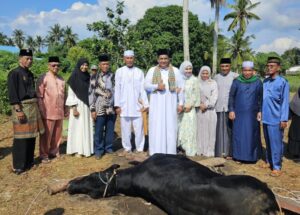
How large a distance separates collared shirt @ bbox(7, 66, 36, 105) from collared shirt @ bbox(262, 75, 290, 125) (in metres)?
4.03

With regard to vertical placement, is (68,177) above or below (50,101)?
below

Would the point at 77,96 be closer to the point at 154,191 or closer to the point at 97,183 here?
the point at 97,183

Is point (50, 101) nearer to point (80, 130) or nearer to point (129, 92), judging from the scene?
point (80, 130)

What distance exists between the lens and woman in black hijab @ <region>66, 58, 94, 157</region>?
6.84 metres

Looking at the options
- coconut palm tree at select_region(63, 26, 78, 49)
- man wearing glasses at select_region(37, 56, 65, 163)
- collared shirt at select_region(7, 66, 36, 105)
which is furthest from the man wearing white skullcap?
coconut palm tree at select_region(63, 26, 78, 49)

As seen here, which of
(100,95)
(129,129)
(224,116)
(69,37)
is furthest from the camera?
(69,37)

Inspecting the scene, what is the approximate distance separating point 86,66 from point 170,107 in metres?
1.78

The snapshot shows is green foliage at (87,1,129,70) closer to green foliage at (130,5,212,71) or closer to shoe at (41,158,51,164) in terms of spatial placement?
shoe at (41,158,51,164)

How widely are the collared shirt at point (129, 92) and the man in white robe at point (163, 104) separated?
0.34 meters

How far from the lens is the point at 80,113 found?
6980 millimetres

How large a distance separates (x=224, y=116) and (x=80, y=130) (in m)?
2.81

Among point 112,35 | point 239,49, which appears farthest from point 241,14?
point 112,35

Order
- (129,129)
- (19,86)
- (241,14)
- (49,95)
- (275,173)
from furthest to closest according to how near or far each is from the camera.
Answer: (241,14) → (129,129) → (49,95) → (275,173) → (19,86)

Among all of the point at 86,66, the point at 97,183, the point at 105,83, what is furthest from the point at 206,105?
the point at 97,183
